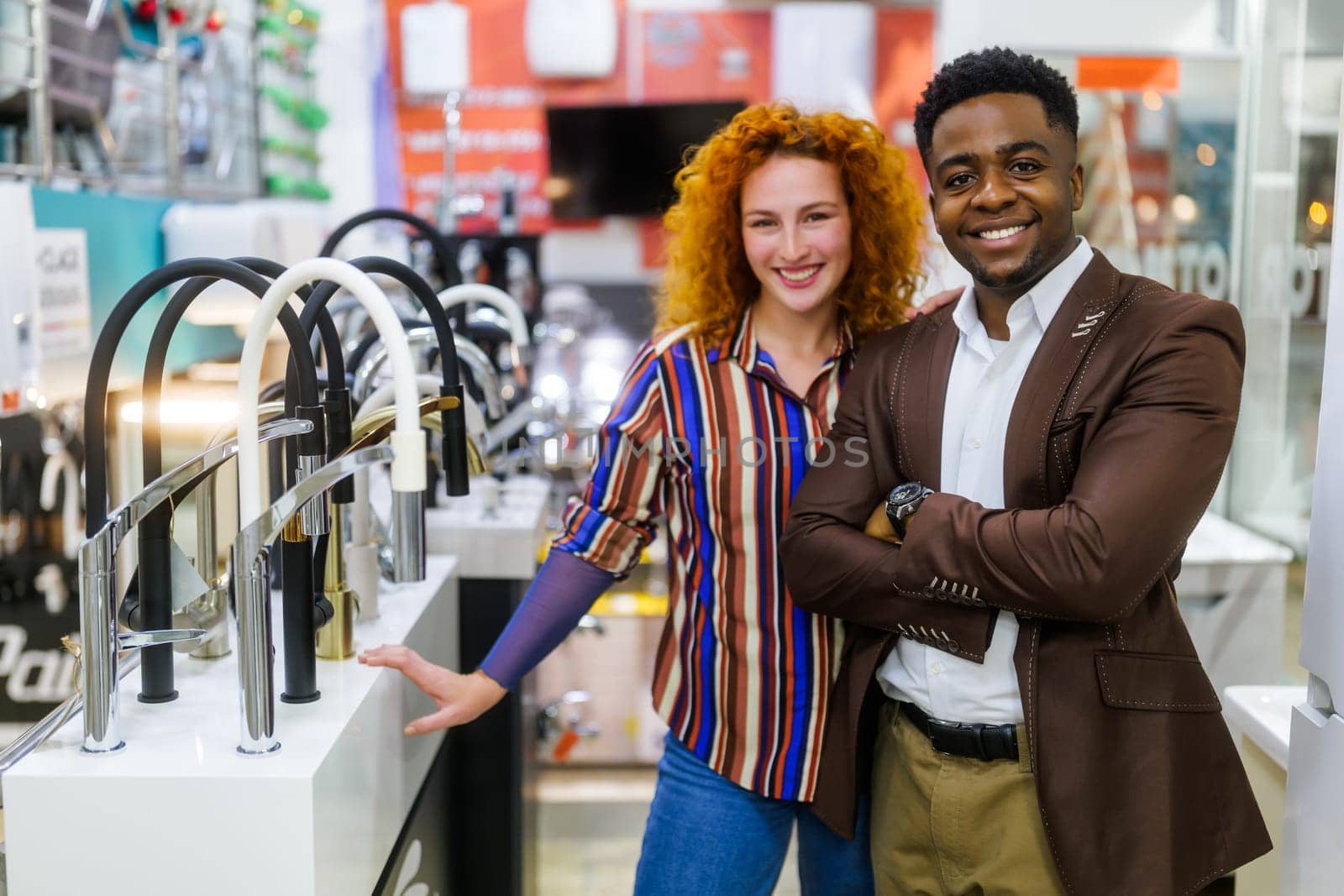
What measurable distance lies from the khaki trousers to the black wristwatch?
0.24 metres

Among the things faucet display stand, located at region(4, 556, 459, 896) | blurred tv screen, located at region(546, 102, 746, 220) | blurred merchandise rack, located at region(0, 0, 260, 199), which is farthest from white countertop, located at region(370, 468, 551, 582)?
blurred tv screen, located at region(546, 102, 746, 220)

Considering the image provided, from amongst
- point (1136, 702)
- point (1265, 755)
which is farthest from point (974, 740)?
point (1265, 755)

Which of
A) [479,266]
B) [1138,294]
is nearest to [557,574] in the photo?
[1138,294]

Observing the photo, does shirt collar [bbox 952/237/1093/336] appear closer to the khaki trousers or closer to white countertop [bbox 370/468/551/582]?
the khaki trousers

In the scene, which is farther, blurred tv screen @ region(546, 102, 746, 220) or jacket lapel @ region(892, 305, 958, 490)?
blurred tv screen @ region(546, 102, 746, 220)

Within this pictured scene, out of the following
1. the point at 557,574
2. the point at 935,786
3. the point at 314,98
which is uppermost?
the point at 314,98

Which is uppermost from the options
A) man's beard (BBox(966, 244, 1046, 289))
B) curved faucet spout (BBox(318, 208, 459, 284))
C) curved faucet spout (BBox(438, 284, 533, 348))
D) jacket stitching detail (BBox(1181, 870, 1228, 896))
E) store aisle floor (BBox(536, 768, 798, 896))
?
curved faucet spout (BBox(318, 208, 459, 284))

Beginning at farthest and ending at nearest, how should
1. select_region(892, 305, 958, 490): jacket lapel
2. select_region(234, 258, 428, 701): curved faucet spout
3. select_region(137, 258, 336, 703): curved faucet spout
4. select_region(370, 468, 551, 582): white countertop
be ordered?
select_region(370, 468, 551, 582): white countertop → select_region(892, 305, 958, 490): jacket lapel → select_region(137, 258, 336, 703): curved faucet spout → select_region(234, 258, 428, 701): curved faucet spout

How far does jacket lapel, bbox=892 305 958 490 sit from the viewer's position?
140 centimetres

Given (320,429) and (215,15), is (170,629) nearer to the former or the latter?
(320,429)

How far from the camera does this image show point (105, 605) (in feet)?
3.69

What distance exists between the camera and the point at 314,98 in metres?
5.60

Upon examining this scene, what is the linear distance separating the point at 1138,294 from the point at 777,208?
18.8 inches

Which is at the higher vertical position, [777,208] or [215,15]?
[215,15]
